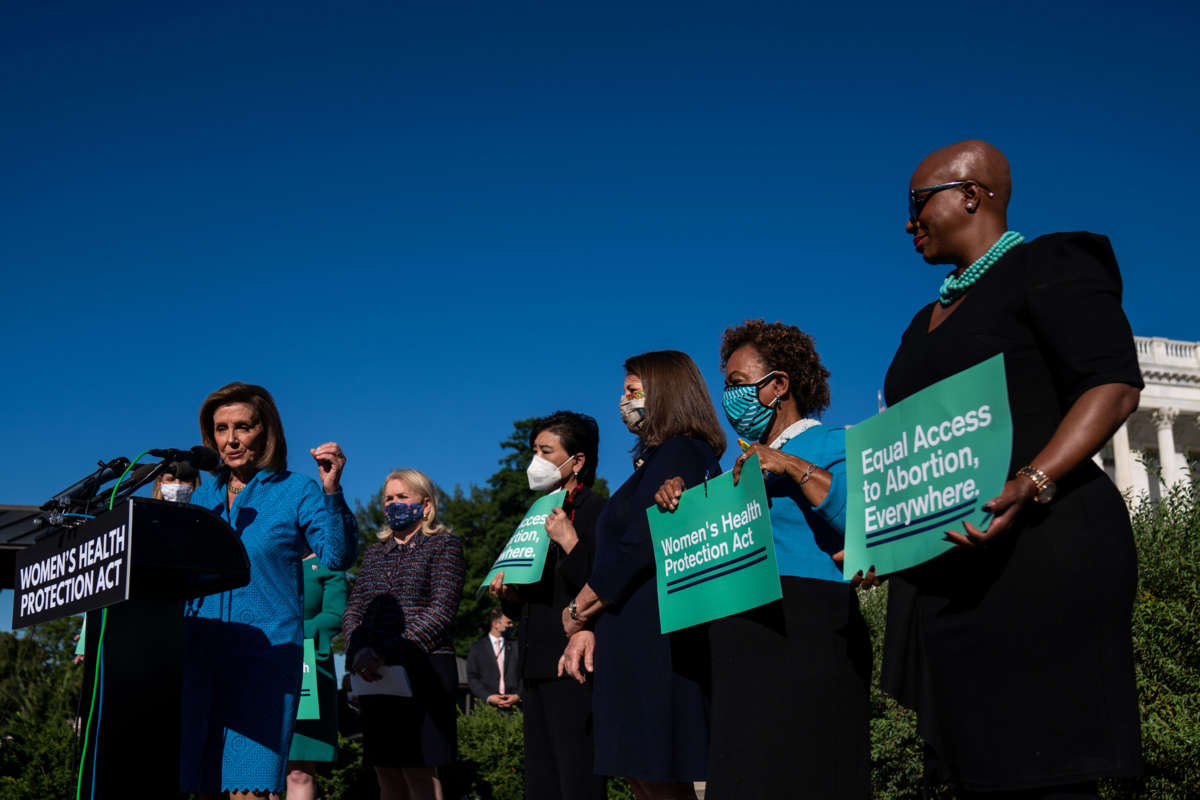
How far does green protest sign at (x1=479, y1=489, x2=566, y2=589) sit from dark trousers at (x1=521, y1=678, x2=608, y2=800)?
57 centimetres

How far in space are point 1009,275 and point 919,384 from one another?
1.23ft

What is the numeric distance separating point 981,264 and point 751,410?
4.67ft

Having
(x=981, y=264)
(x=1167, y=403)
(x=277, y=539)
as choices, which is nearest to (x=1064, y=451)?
(x=981, y=264)

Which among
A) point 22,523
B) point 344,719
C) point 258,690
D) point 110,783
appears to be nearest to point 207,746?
point 258,690

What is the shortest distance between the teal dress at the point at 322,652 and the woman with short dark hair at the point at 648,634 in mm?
2871

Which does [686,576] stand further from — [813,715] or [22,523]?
[22,523]

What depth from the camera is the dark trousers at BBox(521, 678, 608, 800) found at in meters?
5.41

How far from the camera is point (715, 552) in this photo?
393cm

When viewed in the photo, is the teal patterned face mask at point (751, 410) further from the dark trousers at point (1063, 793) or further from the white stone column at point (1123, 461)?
the white stone column at point (1123, 461)

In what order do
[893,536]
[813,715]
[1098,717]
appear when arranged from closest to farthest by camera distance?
1. [1098,717]
2. [893,536]
3. [813,715]

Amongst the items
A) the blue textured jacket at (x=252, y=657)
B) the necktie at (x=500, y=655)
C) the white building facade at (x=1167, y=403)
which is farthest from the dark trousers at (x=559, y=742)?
the white building facade at (x=1167, y=403)

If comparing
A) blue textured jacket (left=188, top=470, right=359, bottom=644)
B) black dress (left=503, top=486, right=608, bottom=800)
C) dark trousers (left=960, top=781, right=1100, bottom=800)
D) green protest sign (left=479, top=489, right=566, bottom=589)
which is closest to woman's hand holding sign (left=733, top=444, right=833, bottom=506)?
dark trousers (left=960, top=781, right=1100, bottom=800)

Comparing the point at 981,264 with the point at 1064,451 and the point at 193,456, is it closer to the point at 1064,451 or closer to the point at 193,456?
the point at 1064,451

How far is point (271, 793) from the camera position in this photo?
182 inches
